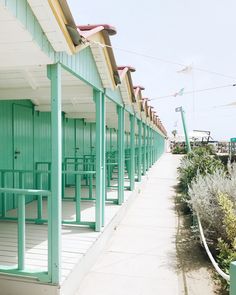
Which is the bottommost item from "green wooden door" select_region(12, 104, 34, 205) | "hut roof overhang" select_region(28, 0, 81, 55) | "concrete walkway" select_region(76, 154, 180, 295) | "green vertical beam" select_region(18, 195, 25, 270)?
"concrete walkway" select_region(76, 154, 180, 295)

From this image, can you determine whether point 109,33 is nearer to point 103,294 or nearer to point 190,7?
point 190,7

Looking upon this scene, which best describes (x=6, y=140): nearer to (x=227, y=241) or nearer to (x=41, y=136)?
(x=41, y=136)

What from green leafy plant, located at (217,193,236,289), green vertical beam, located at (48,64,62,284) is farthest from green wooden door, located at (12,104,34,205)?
Answer: green leafy plant, located at (217,193,236,289)

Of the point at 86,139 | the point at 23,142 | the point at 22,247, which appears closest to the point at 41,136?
the point at 23,142

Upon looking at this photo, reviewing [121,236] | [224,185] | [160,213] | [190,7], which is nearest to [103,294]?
[121,236]

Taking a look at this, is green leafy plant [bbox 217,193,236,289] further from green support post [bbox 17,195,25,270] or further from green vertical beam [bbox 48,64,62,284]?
green support post [bbox 17,195,25,270]

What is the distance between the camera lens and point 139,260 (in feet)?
15.9

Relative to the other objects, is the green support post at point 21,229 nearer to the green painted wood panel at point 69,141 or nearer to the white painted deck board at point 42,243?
the white painted deck board at point 42,243

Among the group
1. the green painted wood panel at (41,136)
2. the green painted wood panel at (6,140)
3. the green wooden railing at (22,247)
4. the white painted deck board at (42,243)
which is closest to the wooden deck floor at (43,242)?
the white painted deck board at (42,243)

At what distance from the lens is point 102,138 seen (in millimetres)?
5414

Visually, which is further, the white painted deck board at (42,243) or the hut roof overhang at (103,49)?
the hut roof overhang at (103,49)

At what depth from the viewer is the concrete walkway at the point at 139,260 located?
3908 millimetres

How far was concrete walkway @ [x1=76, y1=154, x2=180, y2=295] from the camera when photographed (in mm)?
3908

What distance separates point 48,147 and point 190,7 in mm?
4624
